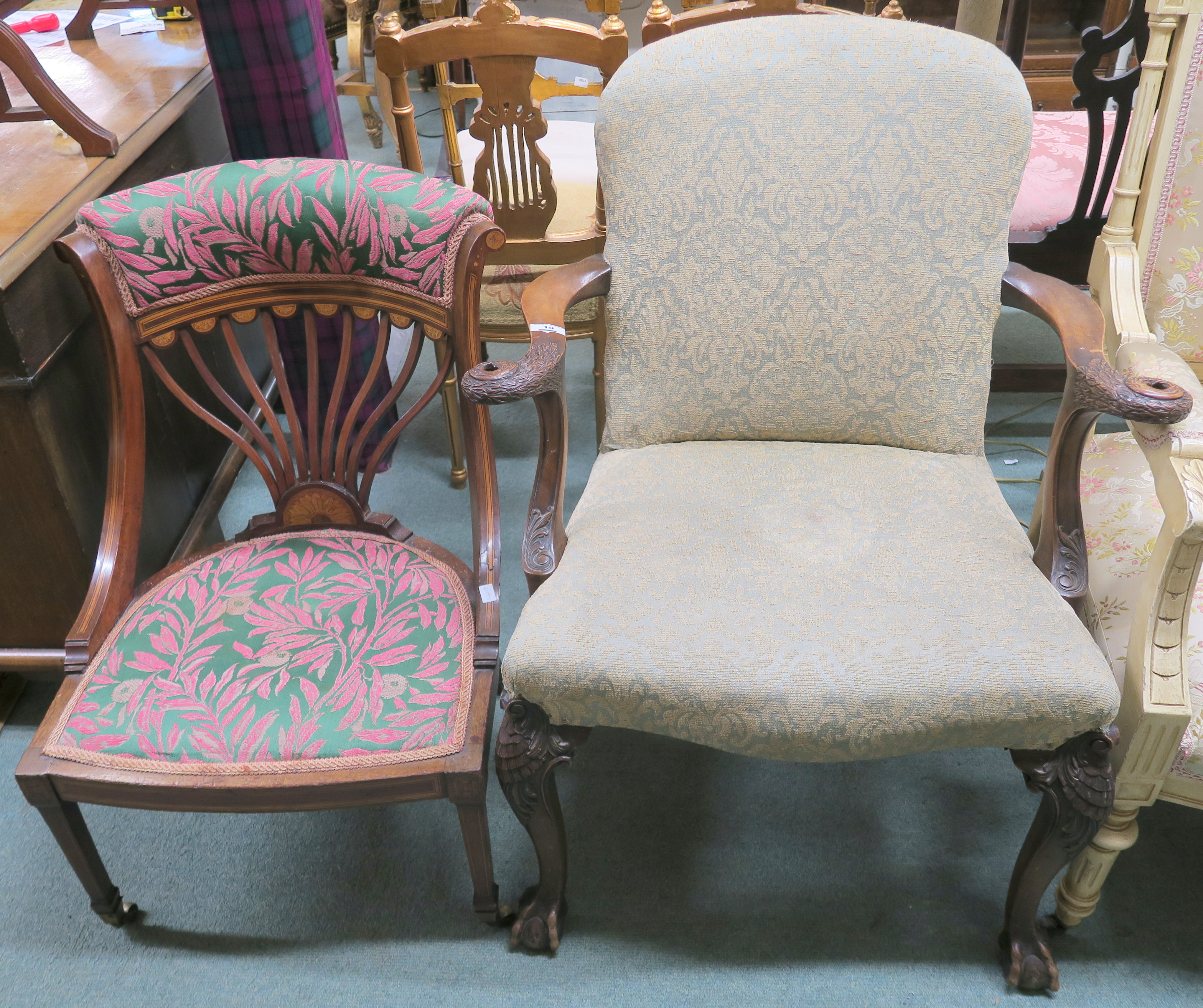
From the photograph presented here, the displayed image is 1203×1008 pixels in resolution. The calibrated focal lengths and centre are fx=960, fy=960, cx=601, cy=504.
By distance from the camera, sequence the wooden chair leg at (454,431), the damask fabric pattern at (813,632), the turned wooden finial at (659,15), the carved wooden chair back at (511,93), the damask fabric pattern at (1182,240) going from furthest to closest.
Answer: the wooden chair leg at (454,431) < the turned wooden finial at (659,15) < the carved wooden chair back at (511,93) < the damask fabric pattern at (1182,240) < the damask fabric pattern at (813,632)

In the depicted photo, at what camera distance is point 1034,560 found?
1.20 m

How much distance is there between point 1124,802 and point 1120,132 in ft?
4.20

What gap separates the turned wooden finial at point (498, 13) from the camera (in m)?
1.55

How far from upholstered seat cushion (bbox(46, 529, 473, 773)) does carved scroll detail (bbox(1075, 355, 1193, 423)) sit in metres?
0.79

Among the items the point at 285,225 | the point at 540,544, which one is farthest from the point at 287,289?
the point at 540,544

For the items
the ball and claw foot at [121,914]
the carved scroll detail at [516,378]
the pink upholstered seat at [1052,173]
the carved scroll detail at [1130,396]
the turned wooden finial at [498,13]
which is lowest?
the ball and claw foot at [121,914]

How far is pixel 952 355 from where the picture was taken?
4.27ft

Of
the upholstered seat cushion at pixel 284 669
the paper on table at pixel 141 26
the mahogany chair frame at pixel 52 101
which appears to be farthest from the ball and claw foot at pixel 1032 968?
the paper on table at pixel 141 26

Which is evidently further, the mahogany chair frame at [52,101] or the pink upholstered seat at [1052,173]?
the pink upholstered seat at [1052,173]

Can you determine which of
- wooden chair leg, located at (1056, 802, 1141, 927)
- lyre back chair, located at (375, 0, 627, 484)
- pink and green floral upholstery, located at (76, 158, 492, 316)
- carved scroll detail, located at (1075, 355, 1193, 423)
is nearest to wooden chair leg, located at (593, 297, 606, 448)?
lyre back chair, located at (375, 0, 627, 484)

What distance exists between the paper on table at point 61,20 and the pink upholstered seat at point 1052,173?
2.00 meters

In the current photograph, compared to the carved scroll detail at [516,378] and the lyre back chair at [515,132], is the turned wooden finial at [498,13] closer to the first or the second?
the lyre back chair at [515,132]

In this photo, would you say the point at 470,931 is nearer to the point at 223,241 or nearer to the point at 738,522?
the point at 738,522

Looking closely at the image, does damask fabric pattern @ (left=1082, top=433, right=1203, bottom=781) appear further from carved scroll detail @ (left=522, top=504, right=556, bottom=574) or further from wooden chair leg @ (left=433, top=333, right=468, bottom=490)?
wooden chair leg @ (left=433, top=333, right=468, bottom=490)
